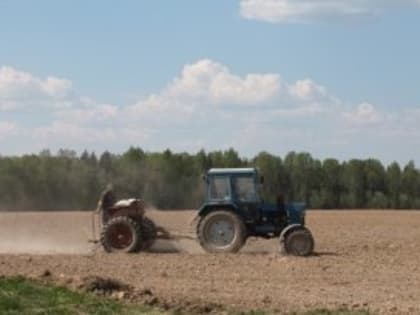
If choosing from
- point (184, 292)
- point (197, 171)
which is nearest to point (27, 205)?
point (197, 171)

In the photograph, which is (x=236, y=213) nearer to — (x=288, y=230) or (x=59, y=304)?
(x=288, y=230)

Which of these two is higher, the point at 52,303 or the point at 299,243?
the point at 299,243

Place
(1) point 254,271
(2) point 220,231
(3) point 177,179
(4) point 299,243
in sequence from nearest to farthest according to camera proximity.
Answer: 1. (1) point 254,271
2. (4) point 299,243
3. (2) point 220,231
4. (3) point 177,179

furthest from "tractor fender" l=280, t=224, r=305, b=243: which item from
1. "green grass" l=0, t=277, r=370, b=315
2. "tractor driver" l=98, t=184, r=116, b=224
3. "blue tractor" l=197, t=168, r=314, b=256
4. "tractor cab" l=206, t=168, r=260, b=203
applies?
"green grass" l=0, t=277, r=370, b=315

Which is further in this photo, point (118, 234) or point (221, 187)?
point (118, 234)

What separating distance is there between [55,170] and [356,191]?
3174 centimetres

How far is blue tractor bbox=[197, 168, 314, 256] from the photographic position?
2600cm

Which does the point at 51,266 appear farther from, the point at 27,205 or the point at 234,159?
the point at 234,159

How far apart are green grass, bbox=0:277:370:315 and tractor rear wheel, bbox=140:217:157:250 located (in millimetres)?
10219

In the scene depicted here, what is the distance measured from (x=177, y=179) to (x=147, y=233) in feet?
113

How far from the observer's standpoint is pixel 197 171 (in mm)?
69812

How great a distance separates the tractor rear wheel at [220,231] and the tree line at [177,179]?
12.1 m

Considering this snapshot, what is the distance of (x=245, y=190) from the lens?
2625cm

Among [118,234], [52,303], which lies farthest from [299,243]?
[52,303]
